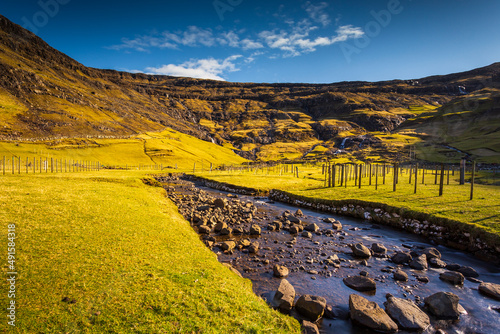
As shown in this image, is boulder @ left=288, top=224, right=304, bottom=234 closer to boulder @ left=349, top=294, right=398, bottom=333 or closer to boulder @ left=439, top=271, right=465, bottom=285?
boulder @ left=439, top=271, right=465, bottom=285

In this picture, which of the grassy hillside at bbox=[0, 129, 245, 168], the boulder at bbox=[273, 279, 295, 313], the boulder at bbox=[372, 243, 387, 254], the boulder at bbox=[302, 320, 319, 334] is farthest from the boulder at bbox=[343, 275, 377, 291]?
the grassy hillside at bbox=[0, 129, 245, 168]

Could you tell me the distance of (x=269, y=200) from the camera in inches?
1912

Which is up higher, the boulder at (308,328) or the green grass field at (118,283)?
the green grass field at (118,283)

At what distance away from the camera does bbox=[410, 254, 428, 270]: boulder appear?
18.8m

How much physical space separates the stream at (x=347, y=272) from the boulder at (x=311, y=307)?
506mm

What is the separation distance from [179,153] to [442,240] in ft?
524

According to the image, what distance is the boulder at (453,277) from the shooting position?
16.6 meters

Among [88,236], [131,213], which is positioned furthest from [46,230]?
[131,213]

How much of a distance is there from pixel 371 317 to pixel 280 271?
632cm

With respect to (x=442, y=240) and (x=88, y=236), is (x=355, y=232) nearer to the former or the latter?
(x=442, y=240)

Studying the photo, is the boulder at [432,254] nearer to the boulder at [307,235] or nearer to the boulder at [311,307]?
the boulder at [307,235]

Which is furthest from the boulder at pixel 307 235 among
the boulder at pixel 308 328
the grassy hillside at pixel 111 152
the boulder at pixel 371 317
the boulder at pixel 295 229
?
the grassy hillside at pixel 111 152

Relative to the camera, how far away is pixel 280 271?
55.8ft

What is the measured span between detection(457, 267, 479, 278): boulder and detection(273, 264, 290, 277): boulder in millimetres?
13508
